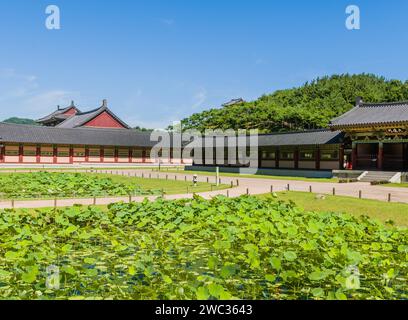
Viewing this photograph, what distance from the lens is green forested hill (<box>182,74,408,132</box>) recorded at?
49719 mm

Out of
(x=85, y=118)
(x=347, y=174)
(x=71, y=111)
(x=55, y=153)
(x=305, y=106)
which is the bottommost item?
(x=347, y=174)

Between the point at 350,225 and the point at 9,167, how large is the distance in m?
39.6

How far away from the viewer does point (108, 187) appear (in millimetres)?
19422

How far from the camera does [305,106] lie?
6562cm

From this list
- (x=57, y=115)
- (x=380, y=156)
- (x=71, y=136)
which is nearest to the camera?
(x=380, y=156)

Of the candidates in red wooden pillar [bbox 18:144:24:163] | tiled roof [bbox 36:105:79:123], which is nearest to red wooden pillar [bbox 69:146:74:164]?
red wooden pillar [bbox 18:144:24:163]

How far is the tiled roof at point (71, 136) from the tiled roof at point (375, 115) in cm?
2948

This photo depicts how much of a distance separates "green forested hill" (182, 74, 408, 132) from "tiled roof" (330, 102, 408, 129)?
17.5m

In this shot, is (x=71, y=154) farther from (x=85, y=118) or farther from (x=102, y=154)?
(x=85, y=118)

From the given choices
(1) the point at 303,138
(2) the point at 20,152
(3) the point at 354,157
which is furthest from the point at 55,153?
(3) the point at 354,157

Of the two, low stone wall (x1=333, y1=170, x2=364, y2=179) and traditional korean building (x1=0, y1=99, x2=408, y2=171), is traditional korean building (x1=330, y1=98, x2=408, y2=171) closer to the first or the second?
traditional korean building (x1=0, y1=99, x2=408, y2=171)

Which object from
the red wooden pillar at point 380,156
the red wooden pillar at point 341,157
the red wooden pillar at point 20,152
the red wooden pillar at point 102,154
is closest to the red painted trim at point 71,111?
the red wooden pillar at point 102,154

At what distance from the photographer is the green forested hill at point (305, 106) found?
49.7 meters

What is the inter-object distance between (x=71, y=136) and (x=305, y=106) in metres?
39.1
